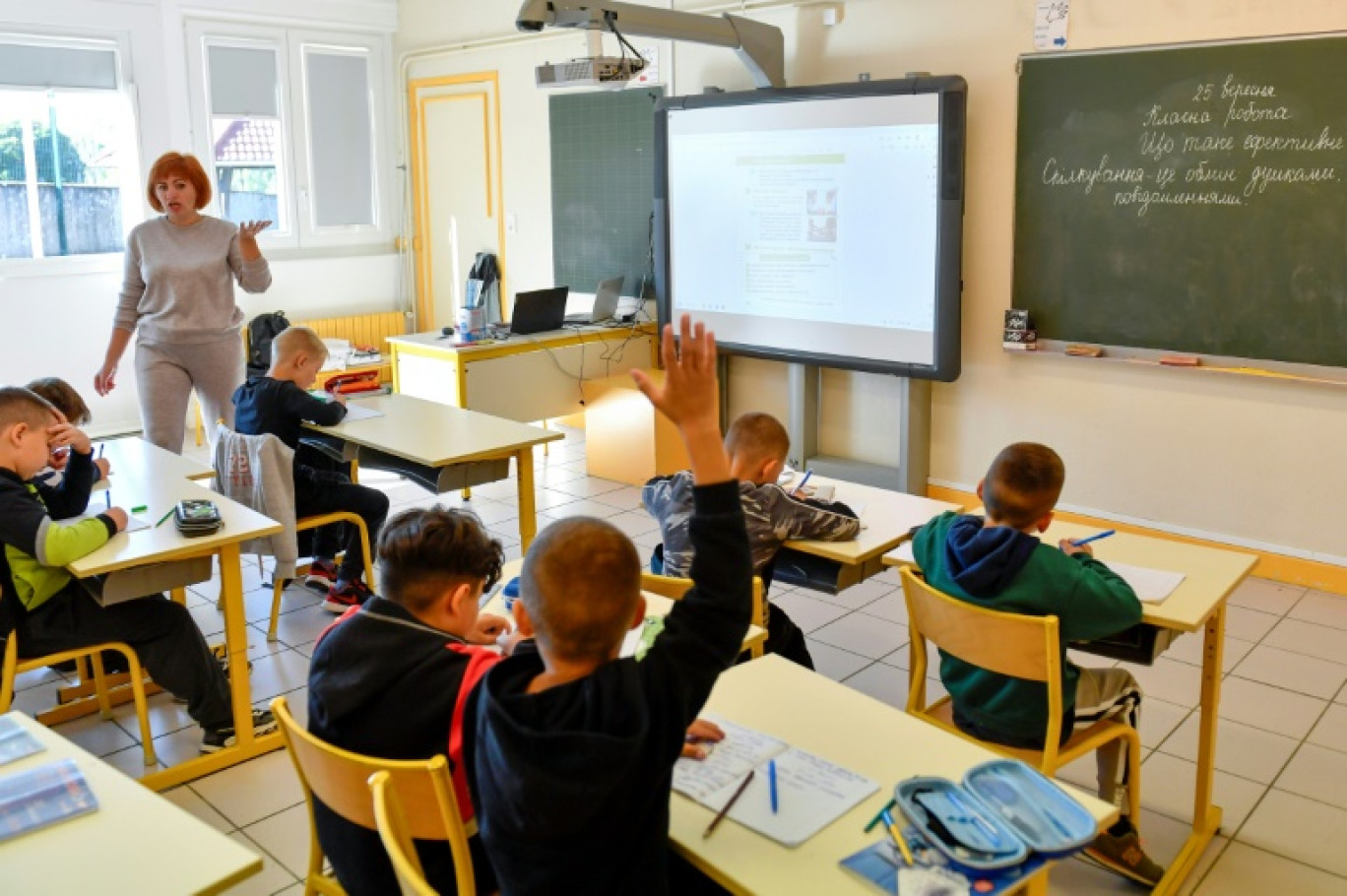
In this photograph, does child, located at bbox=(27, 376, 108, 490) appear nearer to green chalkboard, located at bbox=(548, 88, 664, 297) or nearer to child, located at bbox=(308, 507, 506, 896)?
child, located at bbox=(308, 507, 506, 896)

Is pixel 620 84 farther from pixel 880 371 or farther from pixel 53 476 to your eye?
pixel 53 476

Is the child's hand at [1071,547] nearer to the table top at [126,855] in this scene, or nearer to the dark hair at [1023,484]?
the dark hair at [1023,484]

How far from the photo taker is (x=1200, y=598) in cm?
257

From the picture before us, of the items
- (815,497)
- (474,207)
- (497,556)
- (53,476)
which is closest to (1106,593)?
(815,497)

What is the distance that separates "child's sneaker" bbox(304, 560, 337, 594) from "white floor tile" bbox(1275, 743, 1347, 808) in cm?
321

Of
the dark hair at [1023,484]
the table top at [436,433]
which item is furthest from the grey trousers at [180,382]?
the dark hair at [1023,484]

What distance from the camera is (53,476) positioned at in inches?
131

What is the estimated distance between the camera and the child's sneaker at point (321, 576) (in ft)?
15.0

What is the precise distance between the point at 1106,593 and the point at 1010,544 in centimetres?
21

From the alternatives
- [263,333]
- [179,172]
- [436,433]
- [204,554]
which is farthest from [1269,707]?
[263,333]

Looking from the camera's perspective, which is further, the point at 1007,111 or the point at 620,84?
the point at 1007,111

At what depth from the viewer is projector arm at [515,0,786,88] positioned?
14.5ft

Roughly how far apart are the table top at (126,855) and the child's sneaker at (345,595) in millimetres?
2665

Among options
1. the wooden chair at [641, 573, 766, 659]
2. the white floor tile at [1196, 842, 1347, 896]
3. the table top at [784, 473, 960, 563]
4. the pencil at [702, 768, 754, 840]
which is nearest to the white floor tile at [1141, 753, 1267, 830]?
the white floor tile at [1196, 842, 1347, 896]
